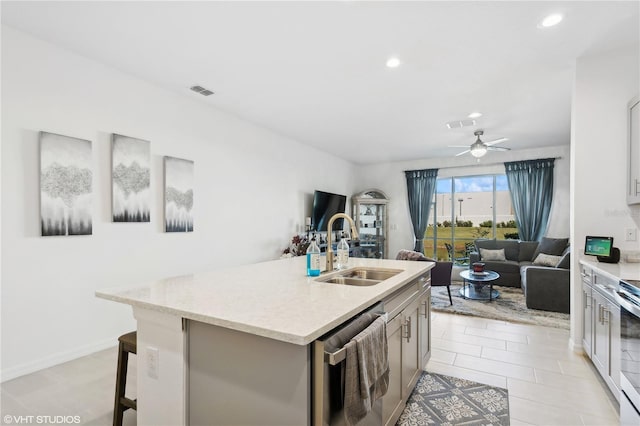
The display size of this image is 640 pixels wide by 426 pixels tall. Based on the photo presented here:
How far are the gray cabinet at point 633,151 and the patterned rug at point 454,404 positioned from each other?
1.95 metres

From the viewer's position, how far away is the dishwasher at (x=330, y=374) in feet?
3.78

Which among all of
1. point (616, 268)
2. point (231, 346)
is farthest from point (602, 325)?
point (231, 346)

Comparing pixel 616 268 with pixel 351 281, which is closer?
pixel 351 281

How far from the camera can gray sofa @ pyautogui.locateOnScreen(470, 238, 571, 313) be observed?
4.30 metres

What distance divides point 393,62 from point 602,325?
2718mm

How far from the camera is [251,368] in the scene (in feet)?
4.05

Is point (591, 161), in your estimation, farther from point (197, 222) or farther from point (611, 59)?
point (197, 222)

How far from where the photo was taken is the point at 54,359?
2.73 metres

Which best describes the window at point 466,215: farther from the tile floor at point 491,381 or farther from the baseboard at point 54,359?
the baseboard at point 54,359

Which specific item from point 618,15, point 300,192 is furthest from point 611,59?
point 300,192

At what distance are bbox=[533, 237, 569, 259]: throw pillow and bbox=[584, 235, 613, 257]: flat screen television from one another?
3.39m

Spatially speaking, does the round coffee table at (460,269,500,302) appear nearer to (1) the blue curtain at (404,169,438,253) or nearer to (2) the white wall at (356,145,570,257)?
(1) the blue curtain at (404,169,438,253)

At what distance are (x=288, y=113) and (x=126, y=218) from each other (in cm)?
244

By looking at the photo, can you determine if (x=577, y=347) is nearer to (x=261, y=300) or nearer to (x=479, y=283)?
(x=479, y=283)
